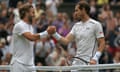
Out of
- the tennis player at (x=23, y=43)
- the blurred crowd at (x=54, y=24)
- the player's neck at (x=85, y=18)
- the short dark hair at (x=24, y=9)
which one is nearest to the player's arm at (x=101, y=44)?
the player's neck at (x=85, y=18)

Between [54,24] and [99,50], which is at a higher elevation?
[99,50]

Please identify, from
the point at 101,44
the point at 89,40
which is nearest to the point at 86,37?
the point at 89,40

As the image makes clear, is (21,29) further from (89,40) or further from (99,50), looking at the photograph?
(99,50)

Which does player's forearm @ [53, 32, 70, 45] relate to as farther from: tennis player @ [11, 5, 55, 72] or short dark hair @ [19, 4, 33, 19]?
short dark hair @ [19, 4, 33, 19]

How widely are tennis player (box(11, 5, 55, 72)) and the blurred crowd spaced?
9.75ft

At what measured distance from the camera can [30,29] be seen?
35.7ft

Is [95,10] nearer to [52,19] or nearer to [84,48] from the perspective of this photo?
[52,19]

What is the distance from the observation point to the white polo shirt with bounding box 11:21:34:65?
35.2 ft

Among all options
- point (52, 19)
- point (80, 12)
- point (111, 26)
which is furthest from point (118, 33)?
point (80, 12)

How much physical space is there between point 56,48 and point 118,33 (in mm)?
2789

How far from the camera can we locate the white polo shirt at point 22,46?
1074cm

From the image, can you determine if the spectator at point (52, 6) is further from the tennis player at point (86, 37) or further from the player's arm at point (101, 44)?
the player's arm at point (101, 44)

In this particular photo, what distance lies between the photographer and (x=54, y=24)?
17.9 m

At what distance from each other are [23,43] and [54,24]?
7170 mm
